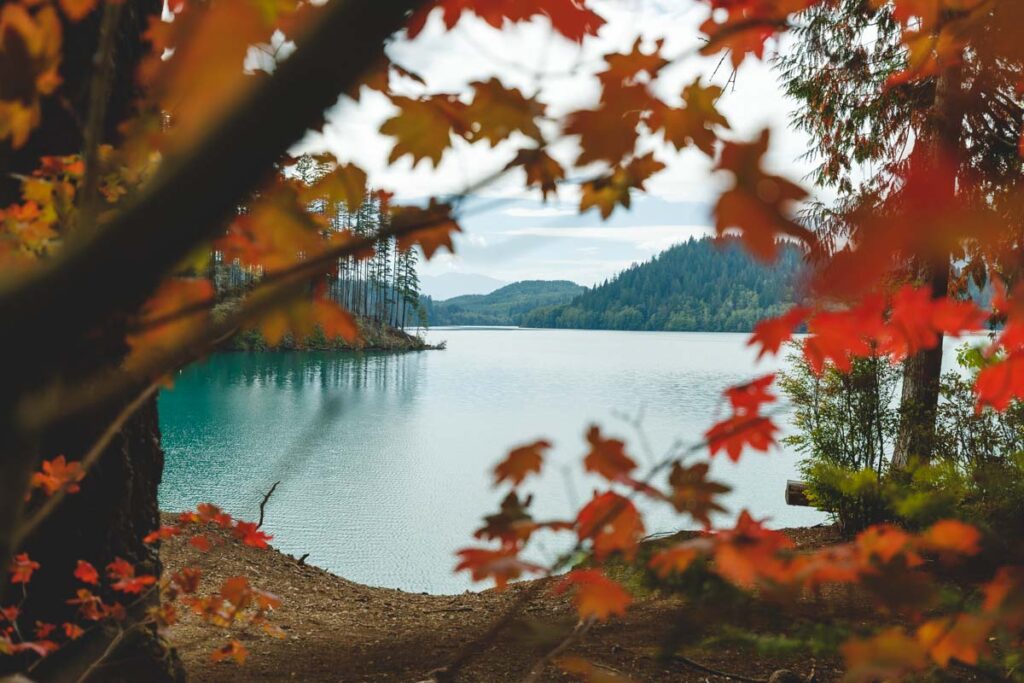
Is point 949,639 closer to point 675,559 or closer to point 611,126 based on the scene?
point 675,559

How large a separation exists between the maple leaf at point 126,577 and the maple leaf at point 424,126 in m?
1.91

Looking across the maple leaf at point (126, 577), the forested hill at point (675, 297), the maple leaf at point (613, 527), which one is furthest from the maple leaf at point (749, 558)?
the forested hill at point (675, 297)

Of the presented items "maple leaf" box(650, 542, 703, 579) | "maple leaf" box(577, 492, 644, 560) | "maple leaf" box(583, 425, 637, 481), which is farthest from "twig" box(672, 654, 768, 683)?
"maple leaf" box(650, 542, 703, 579)

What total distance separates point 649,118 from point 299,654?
3.63 metres

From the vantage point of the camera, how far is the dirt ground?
10.9 feet

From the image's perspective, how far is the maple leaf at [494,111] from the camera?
1250 mm

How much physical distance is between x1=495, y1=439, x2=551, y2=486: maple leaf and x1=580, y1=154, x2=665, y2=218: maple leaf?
57 cm

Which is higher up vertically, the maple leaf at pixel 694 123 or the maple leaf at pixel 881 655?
the maple leaf at pixel 694 123

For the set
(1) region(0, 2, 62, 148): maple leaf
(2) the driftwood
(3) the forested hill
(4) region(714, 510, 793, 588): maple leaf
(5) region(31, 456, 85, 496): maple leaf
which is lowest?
(2) the driftwood

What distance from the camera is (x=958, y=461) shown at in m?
5.88

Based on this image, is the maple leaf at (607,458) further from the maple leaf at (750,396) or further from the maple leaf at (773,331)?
the maple leaf at (773,331)

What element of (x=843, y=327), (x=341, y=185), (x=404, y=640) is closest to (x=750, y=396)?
(x=843, y=327)

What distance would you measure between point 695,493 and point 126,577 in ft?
6.82

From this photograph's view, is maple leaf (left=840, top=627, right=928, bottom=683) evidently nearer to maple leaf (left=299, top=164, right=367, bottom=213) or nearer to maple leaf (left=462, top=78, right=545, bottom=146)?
maple leaf (left=462, top=78, right=545, bottom=146)
